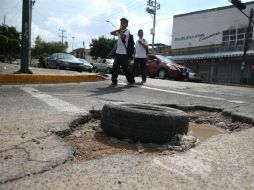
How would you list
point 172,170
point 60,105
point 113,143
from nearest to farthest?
point 172,170 → point 113,143 → point 60,105

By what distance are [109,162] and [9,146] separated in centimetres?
88

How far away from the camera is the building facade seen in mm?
33562

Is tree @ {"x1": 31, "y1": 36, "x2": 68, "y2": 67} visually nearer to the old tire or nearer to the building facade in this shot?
the building facade

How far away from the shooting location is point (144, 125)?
3.55 metres

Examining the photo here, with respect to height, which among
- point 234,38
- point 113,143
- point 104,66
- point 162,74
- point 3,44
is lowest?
point 113,143

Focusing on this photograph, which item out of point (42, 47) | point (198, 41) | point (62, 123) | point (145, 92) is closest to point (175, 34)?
point (198, 41)

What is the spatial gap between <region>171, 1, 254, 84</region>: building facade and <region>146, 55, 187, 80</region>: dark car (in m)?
14.1

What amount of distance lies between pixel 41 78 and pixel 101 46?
62.1 m

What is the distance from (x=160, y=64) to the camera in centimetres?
1892

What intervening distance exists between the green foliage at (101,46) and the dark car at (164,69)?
50801 millimetres

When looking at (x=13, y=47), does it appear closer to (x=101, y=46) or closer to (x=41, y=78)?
(x=101, y=46)

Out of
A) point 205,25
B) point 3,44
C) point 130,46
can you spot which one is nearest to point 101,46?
point 3,44

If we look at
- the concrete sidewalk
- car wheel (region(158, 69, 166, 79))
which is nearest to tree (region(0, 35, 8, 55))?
car wheel (region(158, 69, 166, 79))

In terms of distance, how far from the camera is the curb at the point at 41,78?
7.97 meters
